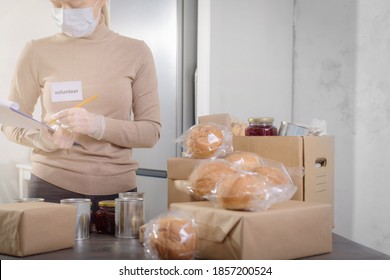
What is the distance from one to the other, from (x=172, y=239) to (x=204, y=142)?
1.31ft

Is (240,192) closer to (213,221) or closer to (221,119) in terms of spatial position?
(213,221)

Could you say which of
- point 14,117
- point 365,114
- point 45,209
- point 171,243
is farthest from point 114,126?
point 365,114

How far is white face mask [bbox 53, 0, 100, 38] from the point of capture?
1.52 m

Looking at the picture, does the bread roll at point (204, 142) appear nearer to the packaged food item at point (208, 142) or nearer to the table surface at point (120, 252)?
the packaged food item at point (208, 142)

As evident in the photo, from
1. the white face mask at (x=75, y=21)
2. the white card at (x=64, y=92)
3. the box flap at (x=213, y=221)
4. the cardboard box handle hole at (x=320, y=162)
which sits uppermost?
the white face mask at (x=75, y=21)

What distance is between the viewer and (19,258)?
892 millimetres

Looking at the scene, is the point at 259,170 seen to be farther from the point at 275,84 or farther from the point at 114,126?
the point at 275,84

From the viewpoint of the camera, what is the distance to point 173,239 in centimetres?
79

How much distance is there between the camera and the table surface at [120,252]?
2.94ft

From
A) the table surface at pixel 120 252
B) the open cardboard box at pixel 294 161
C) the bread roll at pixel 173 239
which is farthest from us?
the open cardboard box at pixel 294 161

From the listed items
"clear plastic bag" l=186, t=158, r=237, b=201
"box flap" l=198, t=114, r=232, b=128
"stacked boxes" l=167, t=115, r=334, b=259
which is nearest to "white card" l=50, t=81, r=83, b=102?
"box flap" l=198, t=114, r=232, b=128

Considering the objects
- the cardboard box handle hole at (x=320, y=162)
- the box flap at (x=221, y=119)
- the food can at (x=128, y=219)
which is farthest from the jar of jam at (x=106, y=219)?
the cardboard box handle hole at (x=320, y=162)

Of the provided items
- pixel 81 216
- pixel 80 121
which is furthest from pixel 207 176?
pixel 80 121

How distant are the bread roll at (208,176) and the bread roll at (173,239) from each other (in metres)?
0.14
